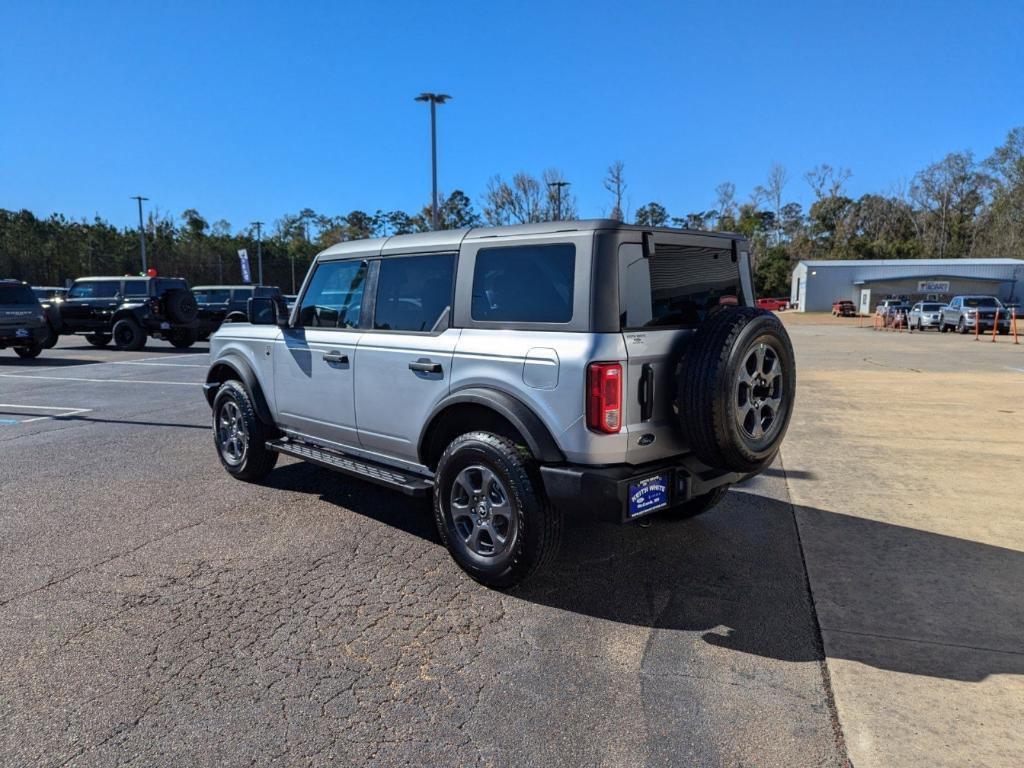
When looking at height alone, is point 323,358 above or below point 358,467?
above

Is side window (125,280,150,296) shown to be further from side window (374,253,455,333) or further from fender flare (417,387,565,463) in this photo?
fender flare (417,387,565,463)

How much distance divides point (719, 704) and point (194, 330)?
19279 millimetres

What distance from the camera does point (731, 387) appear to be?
3354mm

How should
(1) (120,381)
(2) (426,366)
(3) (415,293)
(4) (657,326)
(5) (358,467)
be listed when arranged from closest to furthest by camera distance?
1. (4) (657,326)
2. (2) (426,366)
3. (3) (415,293)
4. (5) (358,467)
5. (1) (120,381)

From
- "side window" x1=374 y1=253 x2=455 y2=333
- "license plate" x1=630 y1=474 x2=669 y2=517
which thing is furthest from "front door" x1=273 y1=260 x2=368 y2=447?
"license plate" x1=630 y1=474 x2=669 y2=517

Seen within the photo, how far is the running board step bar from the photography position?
4.11m

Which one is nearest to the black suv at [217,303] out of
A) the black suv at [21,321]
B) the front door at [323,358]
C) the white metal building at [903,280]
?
the black suv at [21,321]

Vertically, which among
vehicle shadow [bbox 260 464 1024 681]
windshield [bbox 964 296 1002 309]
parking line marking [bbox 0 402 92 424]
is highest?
windshield [bbox 964 296 1002 309]

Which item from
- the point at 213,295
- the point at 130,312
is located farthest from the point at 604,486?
the point at 213,295

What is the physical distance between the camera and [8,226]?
53.3 metres

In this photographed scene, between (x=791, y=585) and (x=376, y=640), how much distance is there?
7.48ft

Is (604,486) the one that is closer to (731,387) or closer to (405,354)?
(731,387)

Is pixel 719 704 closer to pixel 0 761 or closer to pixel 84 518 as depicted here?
pixel 0 761

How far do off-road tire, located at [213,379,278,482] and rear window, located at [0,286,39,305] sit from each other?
13.2 metres
